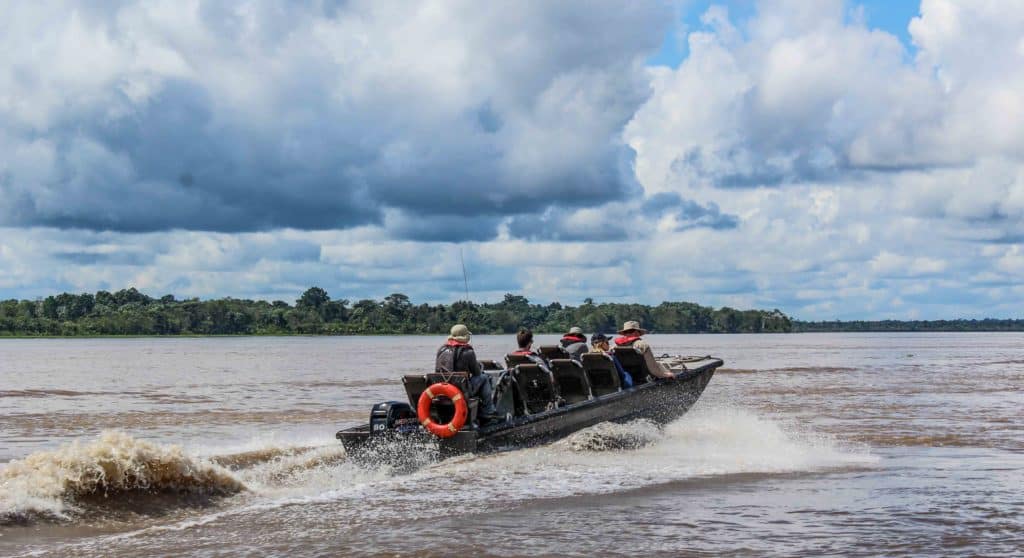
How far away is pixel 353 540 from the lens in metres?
8.66

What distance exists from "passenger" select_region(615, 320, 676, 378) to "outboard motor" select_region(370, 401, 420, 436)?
5.11m

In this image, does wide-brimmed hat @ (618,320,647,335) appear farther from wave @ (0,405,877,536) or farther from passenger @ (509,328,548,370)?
passenger @ (509,328,548,370)

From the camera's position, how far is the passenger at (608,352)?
1647cm

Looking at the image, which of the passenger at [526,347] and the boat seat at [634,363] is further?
the boat seat at [634,363]

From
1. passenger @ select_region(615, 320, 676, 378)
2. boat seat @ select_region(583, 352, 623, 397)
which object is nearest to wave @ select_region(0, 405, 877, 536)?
boat seat @ select_region(583, 352, 623, 397)

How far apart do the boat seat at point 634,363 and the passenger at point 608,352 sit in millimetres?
82

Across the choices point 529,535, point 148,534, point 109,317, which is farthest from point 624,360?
point 109,317

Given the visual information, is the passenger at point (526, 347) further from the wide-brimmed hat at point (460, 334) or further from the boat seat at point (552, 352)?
the wide-brimmed hat at point (460, 334)

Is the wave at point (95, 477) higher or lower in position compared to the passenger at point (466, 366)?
lower

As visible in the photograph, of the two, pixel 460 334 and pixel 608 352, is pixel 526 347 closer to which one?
pixel 608 352

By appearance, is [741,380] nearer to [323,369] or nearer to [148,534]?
[323,369]

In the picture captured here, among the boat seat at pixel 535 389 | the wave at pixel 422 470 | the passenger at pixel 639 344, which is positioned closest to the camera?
the wave at pixel 422 470

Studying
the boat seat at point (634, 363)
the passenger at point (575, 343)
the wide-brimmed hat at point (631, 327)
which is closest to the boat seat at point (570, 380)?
the passenger at point (575, 343)

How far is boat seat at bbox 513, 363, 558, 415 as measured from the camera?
15.4 m
